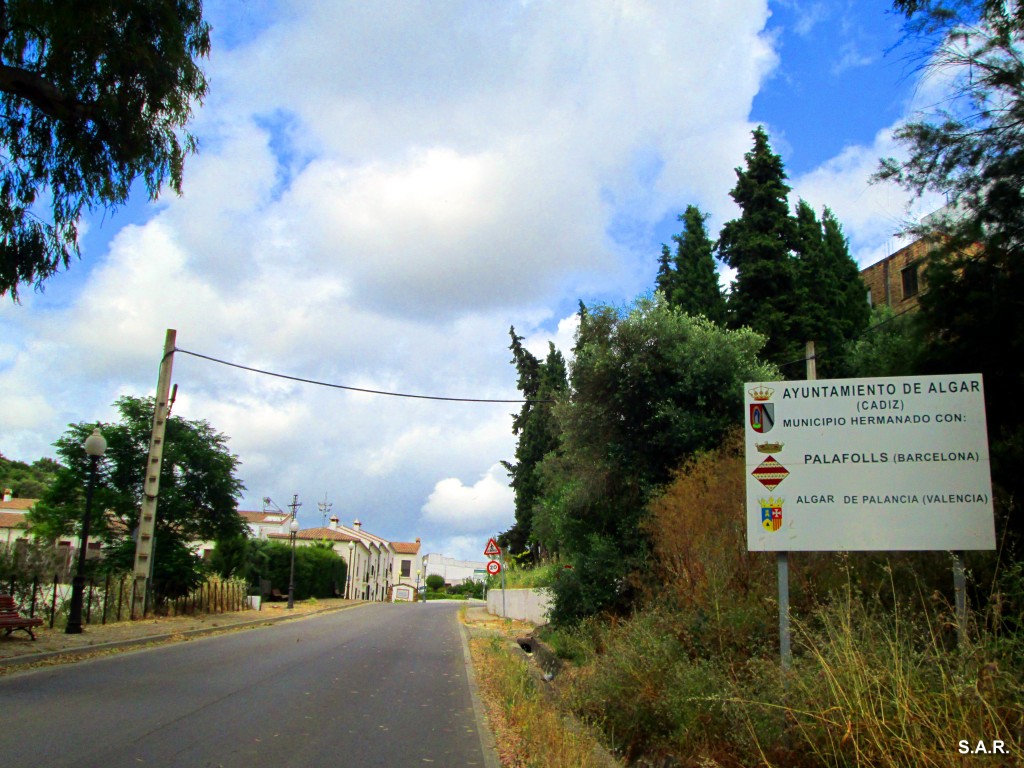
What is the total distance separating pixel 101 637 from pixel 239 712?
9.68 metres

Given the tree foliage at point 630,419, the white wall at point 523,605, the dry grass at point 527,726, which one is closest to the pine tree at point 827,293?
the tree foliage at point 630,419

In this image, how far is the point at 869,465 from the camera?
7.80 meters

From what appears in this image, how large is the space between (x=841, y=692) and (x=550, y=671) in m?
11.5

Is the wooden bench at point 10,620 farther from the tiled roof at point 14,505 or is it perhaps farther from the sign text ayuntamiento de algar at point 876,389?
the tiled roof at point 14,505

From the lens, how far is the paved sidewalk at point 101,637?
1327cm

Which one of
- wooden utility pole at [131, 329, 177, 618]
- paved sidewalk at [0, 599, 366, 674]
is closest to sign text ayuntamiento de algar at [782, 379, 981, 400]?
paved sidewalk at [0, 599, 366, 674]

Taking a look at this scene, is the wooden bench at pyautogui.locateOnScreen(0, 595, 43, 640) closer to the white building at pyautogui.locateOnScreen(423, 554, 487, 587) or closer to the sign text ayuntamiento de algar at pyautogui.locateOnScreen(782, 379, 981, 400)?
the sign text ayuntamiento de algar at pyautogui.locateOnScreen(782, 379, 981, 400)

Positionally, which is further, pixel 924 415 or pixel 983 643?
pixel 924 415

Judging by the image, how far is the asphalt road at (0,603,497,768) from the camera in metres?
7.20

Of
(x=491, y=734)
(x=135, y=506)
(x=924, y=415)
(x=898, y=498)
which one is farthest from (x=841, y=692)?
(x=135, y=506)

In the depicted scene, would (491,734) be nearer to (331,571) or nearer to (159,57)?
(159,57)

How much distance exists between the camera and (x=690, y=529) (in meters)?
12.2

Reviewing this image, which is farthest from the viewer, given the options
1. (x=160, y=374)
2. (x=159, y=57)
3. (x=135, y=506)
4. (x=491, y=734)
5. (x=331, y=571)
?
(x=331, y=571)

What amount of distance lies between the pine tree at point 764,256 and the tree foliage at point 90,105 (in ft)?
68.4
